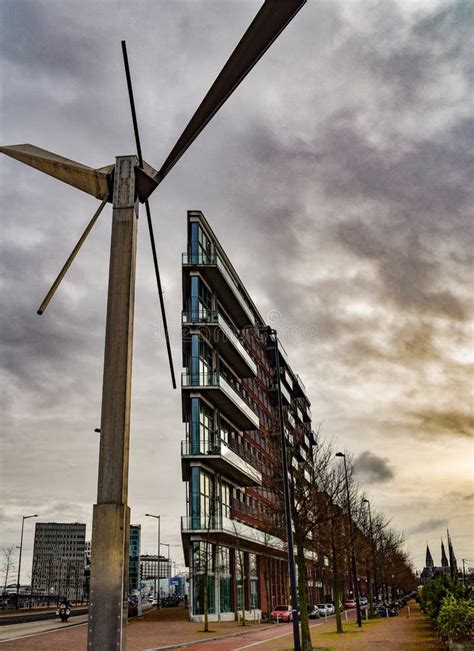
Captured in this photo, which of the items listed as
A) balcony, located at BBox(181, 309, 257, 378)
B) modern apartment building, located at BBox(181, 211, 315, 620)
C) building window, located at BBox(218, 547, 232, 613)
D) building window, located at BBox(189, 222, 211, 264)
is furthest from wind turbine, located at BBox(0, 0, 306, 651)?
building window, located at BBox(218, 547, 232, 613)

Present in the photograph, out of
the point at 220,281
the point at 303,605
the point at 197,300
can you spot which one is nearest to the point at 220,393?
the point at 197,300

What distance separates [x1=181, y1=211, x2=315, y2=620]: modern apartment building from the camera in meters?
49.0

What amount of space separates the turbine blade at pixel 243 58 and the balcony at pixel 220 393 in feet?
145

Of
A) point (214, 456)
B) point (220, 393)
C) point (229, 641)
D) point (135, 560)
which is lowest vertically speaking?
point (229, 641)

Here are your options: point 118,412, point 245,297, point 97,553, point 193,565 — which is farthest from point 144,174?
point 245,297

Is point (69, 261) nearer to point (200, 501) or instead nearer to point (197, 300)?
point (200, 501)

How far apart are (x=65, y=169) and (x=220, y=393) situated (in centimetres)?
4516

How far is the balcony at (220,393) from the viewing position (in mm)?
51312

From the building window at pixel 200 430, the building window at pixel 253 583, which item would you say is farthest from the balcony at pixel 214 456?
the building window at pixel 253 583

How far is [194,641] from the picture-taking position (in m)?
30.8

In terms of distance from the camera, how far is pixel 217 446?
50875 mm

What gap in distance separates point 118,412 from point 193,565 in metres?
44.3

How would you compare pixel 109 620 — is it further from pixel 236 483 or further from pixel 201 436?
pixel 236 483

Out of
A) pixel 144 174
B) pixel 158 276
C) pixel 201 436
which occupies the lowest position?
pixel 158 276
